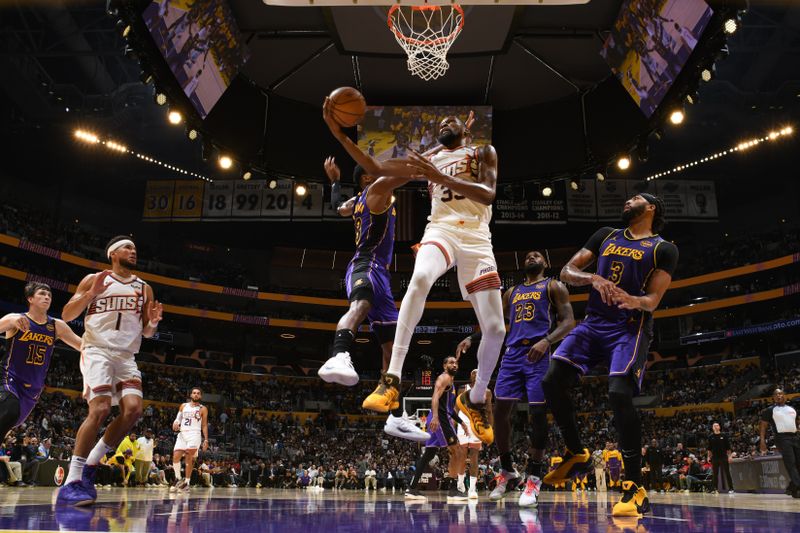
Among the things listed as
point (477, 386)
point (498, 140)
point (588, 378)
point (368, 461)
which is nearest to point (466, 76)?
point (498, 140)

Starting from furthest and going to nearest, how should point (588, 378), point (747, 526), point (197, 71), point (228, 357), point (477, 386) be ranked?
point (228, 357)
point (588, 378)
point (197, 71)
point (477, 386)
point (747, 526)

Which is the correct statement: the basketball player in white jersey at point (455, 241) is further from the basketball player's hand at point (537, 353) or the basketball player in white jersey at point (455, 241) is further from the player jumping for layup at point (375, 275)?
the basketball player's hand at point (537, 353)

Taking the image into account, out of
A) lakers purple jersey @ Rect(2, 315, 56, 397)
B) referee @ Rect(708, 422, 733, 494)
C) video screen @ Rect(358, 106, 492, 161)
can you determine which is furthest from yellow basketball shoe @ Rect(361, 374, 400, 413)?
referee @ Rect(708, 422, 733, 494)

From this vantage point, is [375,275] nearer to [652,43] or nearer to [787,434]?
[652,43]

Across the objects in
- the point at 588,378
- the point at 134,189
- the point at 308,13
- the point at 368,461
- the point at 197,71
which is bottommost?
the point at 368,461

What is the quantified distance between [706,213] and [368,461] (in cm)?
1951

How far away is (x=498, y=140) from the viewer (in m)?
15.5

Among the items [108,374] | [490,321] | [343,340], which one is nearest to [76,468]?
[108,374]

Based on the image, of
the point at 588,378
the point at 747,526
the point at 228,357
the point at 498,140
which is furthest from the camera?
the point at 228,357

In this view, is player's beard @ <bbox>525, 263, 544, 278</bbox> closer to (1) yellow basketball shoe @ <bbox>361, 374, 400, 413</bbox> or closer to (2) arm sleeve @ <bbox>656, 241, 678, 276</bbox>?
(2) arm sleeve @ <bbox>656, 241, 678, 276</bbox>

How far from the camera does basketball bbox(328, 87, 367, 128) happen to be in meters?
4.77

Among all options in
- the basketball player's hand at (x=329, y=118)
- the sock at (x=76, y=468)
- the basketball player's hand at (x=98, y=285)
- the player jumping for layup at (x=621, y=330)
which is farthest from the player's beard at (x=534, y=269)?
the sock at (x=76, y=468)

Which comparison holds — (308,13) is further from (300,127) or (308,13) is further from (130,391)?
(130,391)

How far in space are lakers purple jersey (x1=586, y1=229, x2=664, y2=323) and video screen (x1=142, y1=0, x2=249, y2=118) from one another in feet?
27.8
